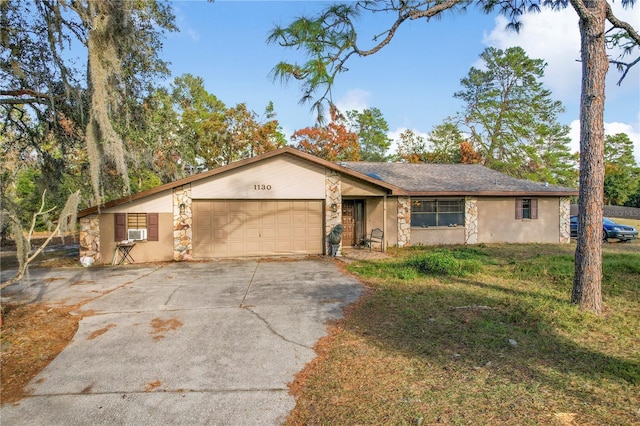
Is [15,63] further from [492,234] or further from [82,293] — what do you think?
[492,234]

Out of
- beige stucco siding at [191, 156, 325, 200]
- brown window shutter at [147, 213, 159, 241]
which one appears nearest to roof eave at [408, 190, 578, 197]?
beige stucco siding at [191, 156, 325, 200]

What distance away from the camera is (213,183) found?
39.1 feet

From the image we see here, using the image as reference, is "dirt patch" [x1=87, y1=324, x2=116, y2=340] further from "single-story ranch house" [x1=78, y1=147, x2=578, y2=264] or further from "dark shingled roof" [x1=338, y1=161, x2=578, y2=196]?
"dark shingled roof" [x1=338, y1=161, x2=578, y2=196]

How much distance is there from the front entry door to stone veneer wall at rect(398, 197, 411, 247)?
162 centimetres

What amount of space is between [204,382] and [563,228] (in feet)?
58.2

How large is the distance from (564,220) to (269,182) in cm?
1388

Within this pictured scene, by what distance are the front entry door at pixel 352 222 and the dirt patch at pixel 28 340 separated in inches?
396

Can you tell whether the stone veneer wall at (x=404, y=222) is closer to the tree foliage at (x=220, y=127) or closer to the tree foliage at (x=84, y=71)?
the tree foliage at (x=84, y=71)

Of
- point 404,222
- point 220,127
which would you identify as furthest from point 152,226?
point 220,127

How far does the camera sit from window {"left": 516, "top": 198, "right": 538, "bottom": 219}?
15.8m

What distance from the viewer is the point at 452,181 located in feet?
53.8

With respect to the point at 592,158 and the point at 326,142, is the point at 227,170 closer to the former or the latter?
the point at 592,158

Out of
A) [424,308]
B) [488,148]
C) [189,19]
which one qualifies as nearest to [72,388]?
[424,308]

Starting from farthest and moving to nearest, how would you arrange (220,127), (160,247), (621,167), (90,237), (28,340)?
(621,167), (220,127), (160,247), (90,237), (28,340)
